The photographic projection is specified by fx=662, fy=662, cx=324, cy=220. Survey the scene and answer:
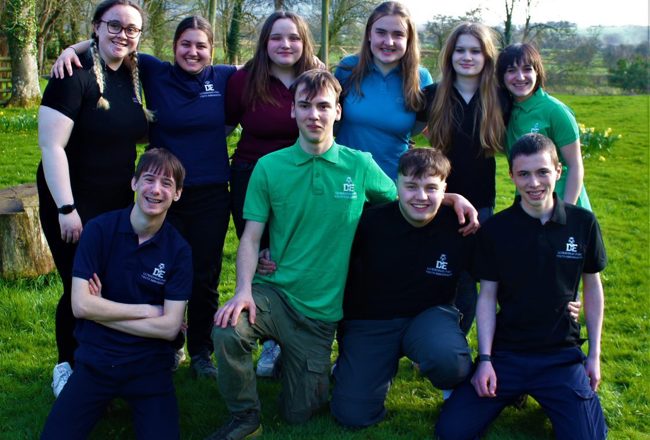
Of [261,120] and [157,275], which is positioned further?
[261,120]

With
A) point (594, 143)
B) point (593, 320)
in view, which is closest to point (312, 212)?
point (593, 320)

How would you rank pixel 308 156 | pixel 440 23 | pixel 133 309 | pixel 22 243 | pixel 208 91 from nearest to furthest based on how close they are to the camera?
1. pixel 133 309
2. pixel 308 156
3. pixel 208 91
4. pixel 22 243
5. pixel 440 23

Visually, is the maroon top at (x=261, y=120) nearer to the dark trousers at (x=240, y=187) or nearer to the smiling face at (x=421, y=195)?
the dark trousers at (x=240, y=187)

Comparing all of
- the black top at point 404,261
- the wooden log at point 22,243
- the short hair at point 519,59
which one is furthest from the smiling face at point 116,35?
the wooden log at point 22,243

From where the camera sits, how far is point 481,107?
164 inches

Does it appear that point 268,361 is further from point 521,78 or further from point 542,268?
point 521,78

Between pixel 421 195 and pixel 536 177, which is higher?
pixel 536 177

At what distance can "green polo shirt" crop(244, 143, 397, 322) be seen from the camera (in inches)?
152

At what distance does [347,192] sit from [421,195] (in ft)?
1.42

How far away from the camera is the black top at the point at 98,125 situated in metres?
3.69

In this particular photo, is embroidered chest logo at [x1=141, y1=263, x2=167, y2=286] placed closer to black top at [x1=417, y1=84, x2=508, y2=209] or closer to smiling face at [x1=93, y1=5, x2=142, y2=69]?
smiling face at [x1=93, y1=5, x2=142, y2=69]

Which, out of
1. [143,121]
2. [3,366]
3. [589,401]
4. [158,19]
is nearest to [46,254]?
[3,366]

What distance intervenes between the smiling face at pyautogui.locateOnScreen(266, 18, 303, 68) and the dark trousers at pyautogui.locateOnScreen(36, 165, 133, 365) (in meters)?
1.24

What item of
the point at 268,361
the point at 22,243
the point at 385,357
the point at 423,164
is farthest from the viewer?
the point at 22,243
